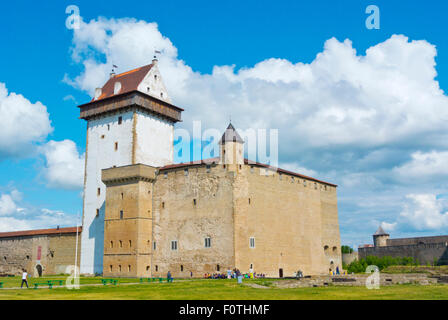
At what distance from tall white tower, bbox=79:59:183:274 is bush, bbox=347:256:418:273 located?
3531 centimetres

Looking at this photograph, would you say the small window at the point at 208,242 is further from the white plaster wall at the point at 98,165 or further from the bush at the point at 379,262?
the bush at the point at 379,262

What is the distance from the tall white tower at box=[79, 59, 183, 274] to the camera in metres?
51.8

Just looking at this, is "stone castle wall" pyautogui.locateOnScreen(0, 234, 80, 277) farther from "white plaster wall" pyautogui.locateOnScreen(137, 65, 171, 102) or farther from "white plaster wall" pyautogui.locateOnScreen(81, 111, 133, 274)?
"white plaster wall" pyautogui.locateOnScreen(137, 65, 171, 102)

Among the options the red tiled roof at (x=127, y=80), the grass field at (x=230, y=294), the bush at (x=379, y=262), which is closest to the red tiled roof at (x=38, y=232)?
the red tiled roof at (x=127, y=80)

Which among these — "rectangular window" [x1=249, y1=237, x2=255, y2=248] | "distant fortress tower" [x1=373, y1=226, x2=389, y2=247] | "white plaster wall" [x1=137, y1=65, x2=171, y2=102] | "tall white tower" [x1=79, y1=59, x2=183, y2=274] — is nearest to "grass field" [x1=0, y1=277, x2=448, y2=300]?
"rectangular window" [x1=249, y1=237, x2=255, y2=248]

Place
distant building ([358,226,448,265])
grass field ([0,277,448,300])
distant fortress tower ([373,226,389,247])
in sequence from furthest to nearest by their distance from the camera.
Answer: distant fortress tower ([373,226,389,247]) < distant building ([358,226,448,265]) < grass field ([0,277,448,300])

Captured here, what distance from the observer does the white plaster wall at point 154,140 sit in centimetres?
5203

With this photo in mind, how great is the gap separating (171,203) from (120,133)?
11597 mm

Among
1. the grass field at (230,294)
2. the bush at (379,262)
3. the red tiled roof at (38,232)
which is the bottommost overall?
the bush at (379,262)

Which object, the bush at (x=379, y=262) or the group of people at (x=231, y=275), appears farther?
the bush at (x=379, y=262)

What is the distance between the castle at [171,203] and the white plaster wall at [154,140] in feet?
0.41

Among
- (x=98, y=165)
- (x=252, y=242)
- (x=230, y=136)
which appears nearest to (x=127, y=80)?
(x=98, y=165)
